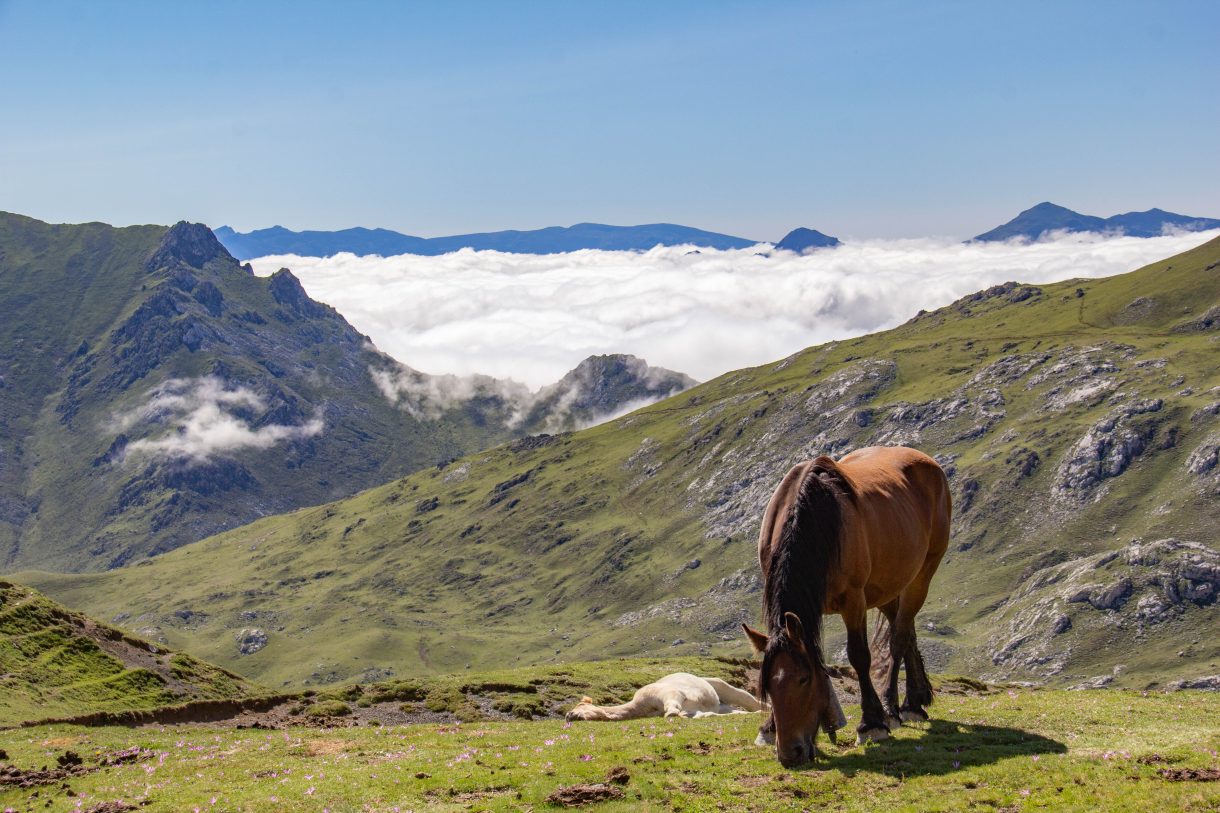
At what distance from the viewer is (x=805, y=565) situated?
977 inches

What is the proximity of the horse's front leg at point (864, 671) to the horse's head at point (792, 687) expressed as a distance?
9.09ft

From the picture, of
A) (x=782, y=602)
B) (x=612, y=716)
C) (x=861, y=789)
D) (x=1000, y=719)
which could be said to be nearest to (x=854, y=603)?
(x=782, y=602)

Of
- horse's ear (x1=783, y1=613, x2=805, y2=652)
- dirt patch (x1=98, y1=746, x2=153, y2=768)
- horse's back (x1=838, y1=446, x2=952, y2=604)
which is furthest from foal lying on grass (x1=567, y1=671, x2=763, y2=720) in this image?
horse's ear (x1=783, y1=613, x2=805, y2=652)

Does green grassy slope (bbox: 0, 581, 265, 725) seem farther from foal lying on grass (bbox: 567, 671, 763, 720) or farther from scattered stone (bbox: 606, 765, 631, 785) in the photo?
scattered stone (bbox: 606, 765, 631, 785)

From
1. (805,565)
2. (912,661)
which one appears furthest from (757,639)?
(912,661)

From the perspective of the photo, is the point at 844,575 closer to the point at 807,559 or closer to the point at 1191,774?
the point at 807,559

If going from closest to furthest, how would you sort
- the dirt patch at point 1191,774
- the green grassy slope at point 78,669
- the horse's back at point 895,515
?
1. the dirt patch at point 1191,774
2. the horse's back at point 895,515
3. the green grassy slope at point 78,669

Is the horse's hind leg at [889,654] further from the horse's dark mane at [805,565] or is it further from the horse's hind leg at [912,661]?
the horse's dark mane at [805,565]

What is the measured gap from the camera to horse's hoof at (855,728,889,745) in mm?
26386

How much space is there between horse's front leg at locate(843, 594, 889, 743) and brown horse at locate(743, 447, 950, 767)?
0.03m

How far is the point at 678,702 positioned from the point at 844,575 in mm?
16751

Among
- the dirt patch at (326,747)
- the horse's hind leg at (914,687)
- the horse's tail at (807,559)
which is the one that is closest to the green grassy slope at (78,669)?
the dirt patch at (326,747)

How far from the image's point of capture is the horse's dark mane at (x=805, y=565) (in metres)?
24.0

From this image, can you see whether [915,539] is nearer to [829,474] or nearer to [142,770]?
[829,474]
